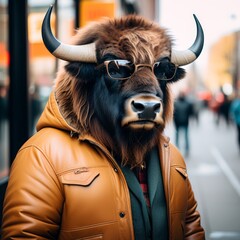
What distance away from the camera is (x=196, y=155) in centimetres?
1340

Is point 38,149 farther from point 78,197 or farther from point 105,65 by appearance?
point 105,65

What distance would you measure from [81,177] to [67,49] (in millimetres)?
703

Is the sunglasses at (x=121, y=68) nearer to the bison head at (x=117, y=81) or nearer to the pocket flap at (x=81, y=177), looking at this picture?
the bison head at (x=117, y=81)

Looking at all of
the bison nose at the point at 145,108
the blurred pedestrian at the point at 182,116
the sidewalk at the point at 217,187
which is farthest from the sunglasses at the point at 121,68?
the blurred pedestrian at the point at 182,116

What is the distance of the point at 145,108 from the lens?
6.91 ft

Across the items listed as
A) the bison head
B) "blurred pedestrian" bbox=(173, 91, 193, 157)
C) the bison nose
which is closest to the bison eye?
the bison head

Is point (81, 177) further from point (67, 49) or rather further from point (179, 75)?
point (179, 75)

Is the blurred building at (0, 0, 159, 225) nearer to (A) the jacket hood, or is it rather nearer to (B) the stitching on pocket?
(A) the jacket hood

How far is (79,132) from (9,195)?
49cm

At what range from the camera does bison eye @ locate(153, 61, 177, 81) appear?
7.67 ft

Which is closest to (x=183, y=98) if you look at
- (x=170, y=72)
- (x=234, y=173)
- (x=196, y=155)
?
(x=196, y=155)

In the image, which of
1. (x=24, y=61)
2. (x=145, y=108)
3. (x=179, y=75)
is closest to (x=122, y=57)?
(x=145, y=108)

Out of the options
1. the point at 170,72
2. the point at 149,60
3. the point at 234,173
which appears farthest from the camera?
the point at 234,173

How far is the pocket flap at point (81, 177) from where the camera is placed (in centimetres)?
212
